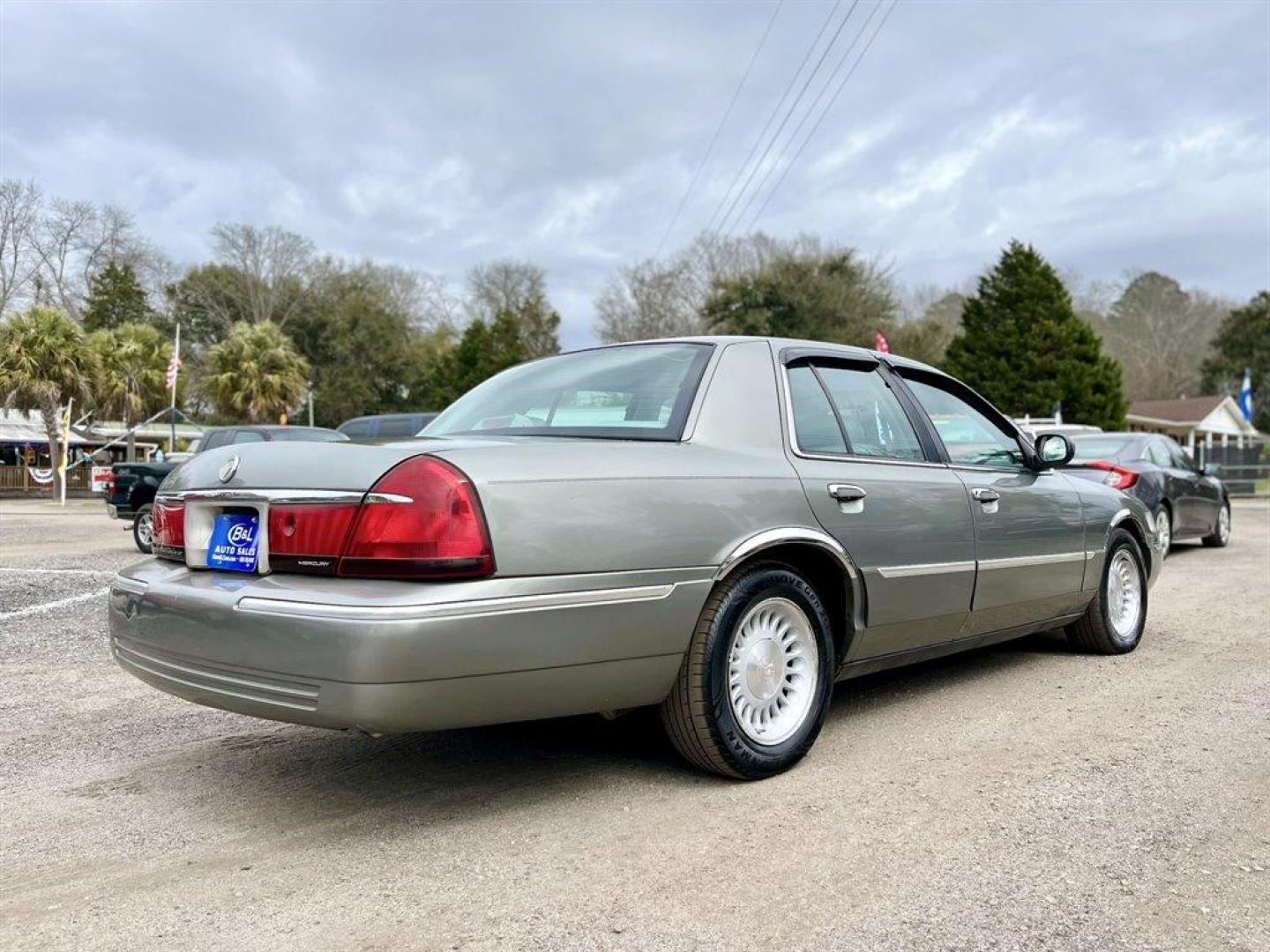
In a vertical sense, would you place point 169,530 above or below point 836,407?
below

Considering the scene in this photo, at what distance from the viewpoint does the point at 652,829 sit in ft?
9.66

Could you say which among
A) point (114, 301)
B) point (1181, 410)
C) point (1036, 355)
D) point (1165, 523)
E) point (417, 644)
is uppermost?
point (114, 301)

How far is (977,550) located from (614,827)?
2.10 meters

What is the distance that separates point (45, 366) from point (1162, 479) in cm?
2946

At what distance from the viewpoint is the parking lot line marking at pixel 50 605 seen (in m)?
7.02

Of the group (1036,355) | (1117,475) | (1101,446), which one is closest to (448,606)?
(1117,475)

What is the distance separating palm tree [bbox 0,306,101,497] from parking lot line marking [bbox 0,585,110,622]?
2421 centimetres

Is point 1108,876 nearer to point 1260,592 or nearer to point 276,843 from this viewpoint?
point 276,843

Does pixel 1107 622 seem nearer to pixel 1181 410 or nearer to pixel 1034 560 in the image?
pixel 1034 560

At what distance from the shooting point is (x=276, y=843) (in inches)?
114

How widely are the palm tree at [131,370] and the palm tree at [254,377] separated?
287cm

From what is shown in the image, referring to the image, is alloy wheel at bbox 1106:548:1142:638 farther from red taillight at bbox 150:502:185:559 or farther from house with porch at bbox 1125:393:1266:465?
house with porch at bbox 1125:393:1266:465

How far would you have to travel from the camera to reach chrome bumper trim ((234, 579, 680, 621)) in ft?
8.59

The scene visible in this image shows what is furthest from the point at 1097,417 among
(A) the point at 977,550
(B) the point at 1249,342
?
(A) the point at 977,550
